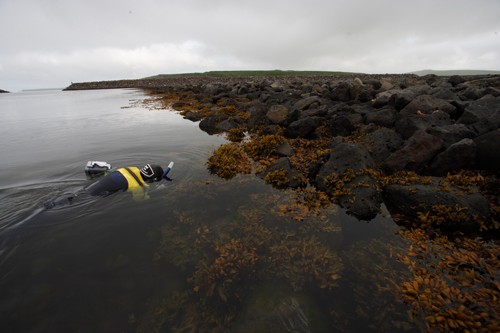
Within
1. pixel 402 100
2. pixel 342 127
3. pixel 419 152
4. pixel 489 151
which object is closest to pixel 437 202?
pixel 419 152

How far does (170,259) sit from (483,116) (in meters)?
12.3

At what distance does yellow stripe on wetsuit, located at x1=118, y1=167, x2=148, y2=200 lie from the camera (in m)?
8.27

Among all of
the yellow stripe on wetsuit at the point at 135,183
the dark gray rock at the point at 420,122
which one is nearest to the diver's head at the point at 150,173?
the yellow stripe on wetsuit at the point at 135,183

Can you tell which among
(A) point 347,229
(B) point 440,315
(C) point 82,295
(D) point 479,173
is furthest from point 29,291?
(D) point 479,173

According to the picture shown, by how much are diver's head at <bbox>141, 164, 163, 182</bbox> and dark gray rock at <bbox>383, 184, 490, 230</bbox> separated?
781 centimetres

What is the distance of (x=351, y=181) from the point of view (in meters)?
7.65

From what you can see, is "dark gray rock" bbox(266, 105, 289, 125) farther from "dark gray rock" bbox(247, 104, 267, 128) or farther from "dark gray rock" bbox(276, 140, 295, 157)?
"dark gray rock" bbox(276, 140, 295, 157)

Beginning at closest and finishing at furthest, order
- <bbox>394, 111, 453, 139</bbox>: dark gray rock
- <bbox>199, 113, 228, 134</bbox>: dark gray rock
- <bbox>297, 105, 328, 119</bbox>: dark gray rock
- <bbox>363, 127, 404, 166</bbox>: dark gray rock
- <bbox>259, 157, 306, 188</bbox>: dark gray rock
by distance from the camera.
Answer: <bbox>259, 157, 306, 188</bbox>: dark gray rock
<bbox>363, 127, 404, 166</bbox>: dark gray rock
<bbox>394, 111, 453, 139</bbox>: dark gray rock
<bbox>297, 105, 328, 119</bbox>: dark gray rock
<bbox>199, 113, 228, 134</bbox>: dark gray rock

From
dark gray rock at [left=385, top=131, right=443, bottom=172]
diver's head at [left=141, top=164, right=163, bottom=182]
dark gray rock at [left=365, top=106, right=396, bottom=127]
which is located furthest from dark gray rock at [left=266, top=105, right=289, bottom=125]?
diver's head at [left=141, top=164, right=163, bottom=182]

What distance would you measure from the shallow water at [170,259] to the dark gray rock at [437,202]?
2.47 ft

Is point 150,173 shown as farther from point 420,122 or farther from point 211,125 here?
point 420,122

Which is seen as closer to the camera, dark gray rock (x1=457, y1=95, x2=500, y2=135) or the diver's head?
the diver's head

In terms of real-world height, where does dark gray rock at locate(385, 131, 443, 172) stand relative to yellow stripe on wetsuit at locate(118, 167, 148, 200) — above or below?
above

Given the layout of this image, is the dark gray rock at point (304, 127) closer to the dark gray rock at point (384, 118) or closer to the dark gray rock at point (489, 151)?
the dark gray rock at point (384, 118)
